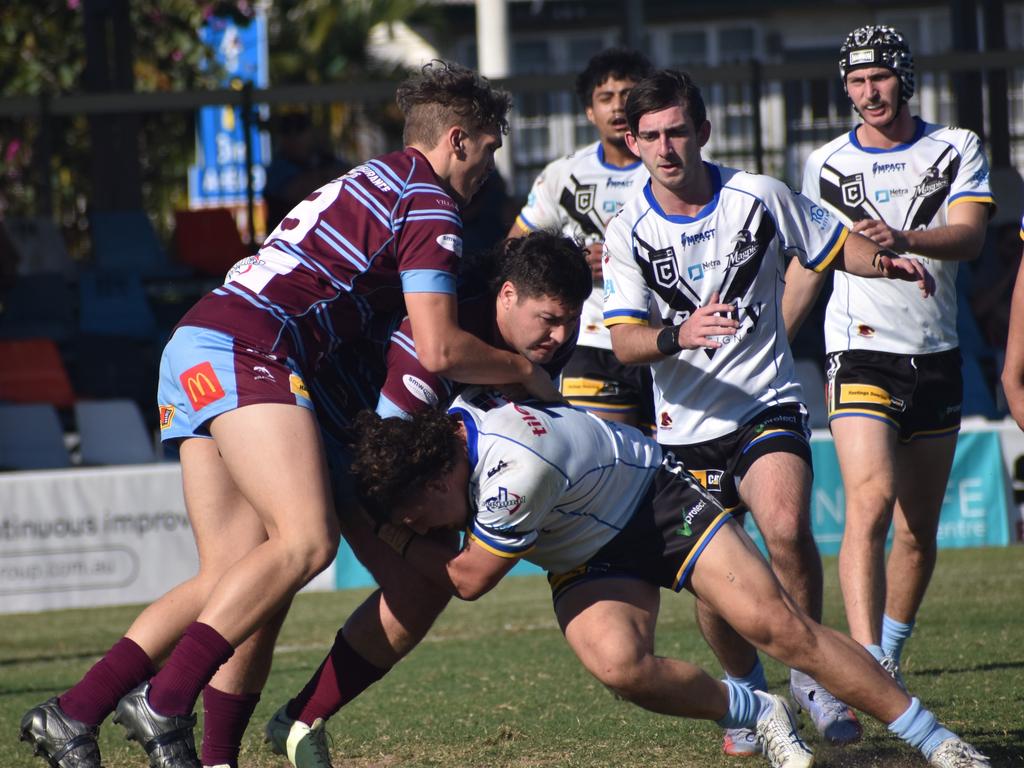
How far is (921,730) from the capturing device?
4160 mm

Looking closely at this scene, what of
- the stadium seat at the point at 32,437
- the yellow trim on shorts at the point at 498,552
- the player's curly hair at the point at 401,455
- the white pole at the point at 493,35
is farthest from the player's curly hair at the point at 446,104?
the white pole at the point at 493,35

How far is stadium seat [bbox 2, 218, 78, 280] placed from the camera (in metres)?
13.4

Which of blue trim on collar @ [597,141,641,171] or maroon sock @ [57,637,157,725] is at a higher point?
→ blue trim on collar @ [597,141,641,171]

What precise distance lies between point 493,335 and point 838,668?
56.2 inches

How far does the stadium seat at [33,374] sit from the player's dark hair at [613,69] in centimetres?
715

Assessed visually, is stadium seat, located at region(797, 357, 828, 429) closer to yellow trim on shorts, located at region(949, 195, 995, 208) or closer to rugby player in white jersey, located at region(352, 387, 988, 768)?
yellow trim on shorts, located at region(949, 195, 995, 208)

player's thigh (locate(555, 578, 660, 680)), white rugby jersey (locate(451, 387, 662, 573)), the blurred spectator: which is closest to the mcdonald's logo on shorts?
white rugby jersey (locate(451, 387, 662, 573))

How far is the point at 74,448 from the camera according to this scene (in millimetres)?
11875

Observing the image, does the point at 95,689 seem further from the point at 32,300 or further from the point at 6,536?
the point at 32,300

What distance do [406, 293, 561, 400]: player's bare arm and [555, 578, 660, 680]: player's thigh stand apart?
0.69 metres

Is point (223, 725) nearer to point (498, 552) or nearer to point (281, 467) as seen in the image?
point (281, 467)

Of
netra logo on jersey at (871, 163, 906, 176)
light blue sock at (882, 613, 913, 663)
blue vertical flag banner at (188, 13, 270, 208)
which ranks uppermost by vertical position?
blue vertical flag banner at (188, 13, 270, 208)

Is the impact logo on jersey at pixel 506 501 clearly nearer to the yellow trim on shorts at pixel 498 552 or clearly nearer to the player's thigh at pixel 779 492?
the yellow trim on shorts at pixel 498 552

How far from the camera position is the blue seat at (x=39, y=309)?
42.6ft
